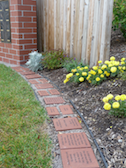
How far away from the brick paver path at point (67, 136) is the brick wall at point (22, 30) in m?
2.15

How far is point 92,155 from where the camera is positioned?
6.25 ft

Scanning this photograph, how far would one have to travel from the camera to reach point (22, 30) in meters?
5.43

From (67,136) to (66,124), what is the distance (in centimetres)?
26

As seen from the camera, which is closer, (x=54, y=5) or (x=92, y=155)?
(x=92, y=155)

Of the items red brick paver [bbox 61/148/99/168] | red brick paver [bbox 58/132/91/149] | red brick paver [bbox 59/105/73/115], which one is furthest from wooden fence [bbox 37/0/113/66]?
red brick paver [bbox 61/148/99/168]

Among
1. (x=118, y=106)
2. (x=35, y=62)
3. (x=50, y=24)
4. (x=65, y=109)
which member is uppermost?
(x=50, y=24)

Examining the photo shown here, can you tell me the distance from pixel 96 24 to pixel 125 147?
287cm

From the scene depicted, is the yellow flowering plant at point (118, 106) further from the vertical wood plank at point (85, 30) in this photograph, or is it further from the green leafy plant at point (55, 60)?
the green leafy plant at point (55, 60)

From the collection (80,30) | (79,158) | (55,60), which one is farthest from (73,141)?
(80,30)

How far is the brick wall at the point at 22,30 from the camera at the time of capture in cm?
529

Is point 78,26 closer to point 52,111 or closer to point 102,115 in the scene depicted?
point 52,111

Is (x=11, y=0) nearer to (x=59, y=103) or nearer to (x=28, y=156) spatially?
(x=59, y=103)

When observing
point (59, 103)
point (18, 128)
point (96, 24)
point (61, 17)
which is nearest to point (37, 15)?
point (61, 17)

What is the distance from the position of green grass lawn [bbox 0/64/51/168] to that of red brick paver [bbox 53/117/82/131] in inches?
7.3
